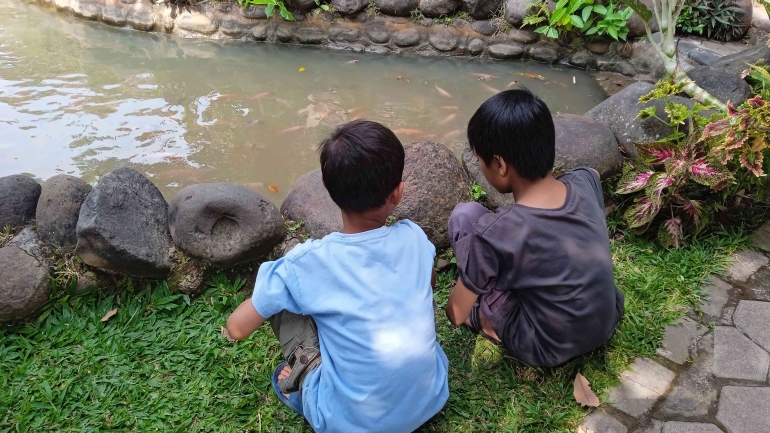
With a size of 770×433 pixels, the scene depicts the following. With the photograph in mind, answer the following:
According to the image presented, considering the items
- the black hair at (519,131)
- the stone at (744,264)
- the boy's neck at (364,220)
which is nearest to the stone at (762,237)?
the stone at (744,264)

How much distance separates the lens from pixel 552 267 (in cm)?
204

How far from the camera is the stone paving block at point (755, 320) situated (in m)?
2.60

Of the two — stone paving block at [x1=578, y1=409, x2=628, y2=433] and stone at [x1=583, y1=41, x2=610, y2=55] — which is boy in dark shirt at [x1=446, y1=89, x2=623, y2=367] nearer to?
stone paving block at [x1=578, y1=409, x2=628, y2=433]

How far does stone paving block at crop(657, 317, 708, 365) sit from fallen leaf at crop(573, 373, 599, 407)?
45cm

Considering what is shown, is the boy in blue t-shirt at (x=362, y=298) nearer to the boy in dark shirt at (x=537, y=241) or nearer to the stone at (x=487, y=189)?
the boy in dark shirt at (x=537, y=241)

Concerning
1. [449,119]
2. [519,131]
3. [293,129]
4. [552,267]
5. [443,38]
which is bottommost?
[293,129]

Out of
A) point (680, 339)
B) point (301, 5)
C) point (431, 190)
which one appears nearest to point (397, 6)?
point (301, 5)

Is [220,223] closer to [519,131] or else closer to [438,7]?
[519,131]

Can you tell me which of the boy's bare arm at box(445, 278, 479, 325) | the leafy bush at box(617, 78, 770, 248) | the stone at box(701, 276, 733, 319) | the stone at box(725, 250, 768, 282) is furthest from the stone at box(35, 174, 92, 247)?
the stone at box(725, 250, 768, 282)

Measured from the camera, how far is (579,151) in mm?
3346

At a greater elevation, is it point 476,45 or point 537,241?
point 537,241

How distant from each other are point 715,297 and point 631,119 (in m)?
1.30

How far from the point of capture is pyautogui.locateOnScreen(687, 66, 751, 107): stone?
3.70 meters

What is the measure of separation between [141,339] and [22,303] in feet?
1.91
